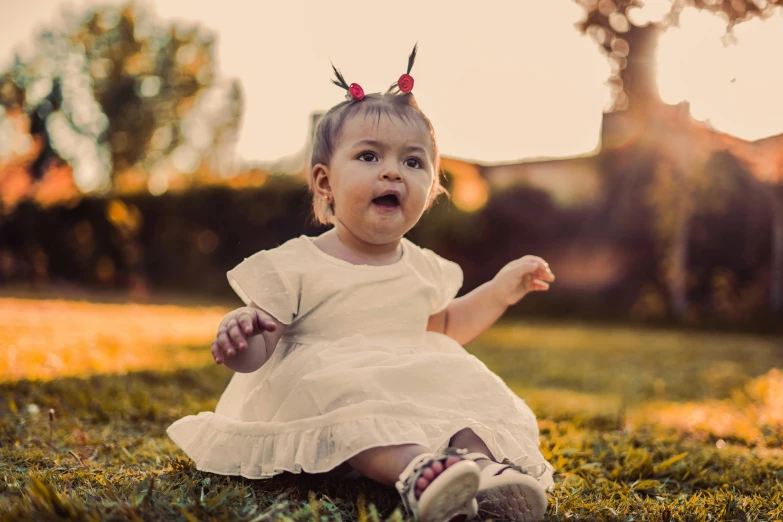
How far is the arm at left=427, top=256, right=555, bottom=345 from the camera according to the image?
227cm

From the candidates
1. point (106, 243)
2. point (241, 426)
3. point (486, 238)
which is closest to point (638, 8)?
point (241, 426)

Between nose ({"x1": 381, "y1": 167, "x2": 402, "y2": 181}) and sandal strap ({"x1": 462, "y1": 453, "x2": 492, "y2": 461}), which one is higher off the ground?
nose ({"x1": 381, "y1": 167, "x2": 402, "y2": 181})

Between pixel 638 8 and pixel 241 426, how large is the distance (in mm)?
2718

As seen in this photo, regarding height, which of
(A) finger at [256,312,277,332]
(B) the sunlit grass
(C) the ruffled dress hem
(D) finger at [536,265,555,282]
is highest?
(D) finger at [536,265,555,282]

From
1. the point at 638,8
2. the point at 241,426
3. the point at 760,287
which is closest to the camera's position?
the point at 241,426

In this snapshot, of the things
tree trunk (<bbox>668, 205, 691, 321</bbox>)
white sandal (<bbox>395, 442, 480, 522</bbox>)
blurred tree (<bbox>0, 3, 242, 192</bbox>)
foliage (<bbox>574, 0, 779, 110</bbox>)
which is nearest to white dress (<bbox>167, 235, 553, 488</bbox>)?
white sandal (<bbox>395, 442, 480, 522</bbox>)

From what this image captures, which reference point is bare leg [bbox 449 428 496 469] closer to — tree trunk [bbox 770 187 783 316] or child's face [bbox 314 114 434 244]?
child's face [bbox 314 114 434 244]

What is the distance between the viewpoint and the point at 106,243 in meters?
13.9

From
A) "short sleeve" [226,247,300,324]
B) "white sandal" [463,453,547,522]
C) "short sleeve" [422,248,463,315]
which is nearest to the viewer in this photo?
"white sandal" [463,453,547,522]

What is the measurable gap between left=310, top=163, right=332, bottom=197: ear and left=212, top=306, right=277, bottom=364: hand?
577 millimetres

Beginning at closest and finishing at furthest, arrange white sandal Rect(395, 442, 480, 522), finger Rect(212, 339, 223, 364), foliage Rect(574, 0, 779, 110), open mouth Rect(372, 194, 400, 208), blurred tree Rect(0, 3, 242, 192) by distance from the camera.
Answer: white sandal Rect(395, 442, 480, 522)
finger Rect(212, 339, 223, 364)
open mouth Rect(372, 194, 400, 208)
foliage Rect(574, 0, 779, 110)
blurred tree Rect(0, 3, 242, 192)

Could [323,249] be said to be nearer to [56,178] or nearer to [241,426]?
[241,426]

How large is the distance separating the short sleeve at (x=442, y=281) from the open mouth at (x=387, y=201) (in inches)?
12.9

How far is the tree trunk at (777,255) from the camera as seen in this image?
30.5ft
